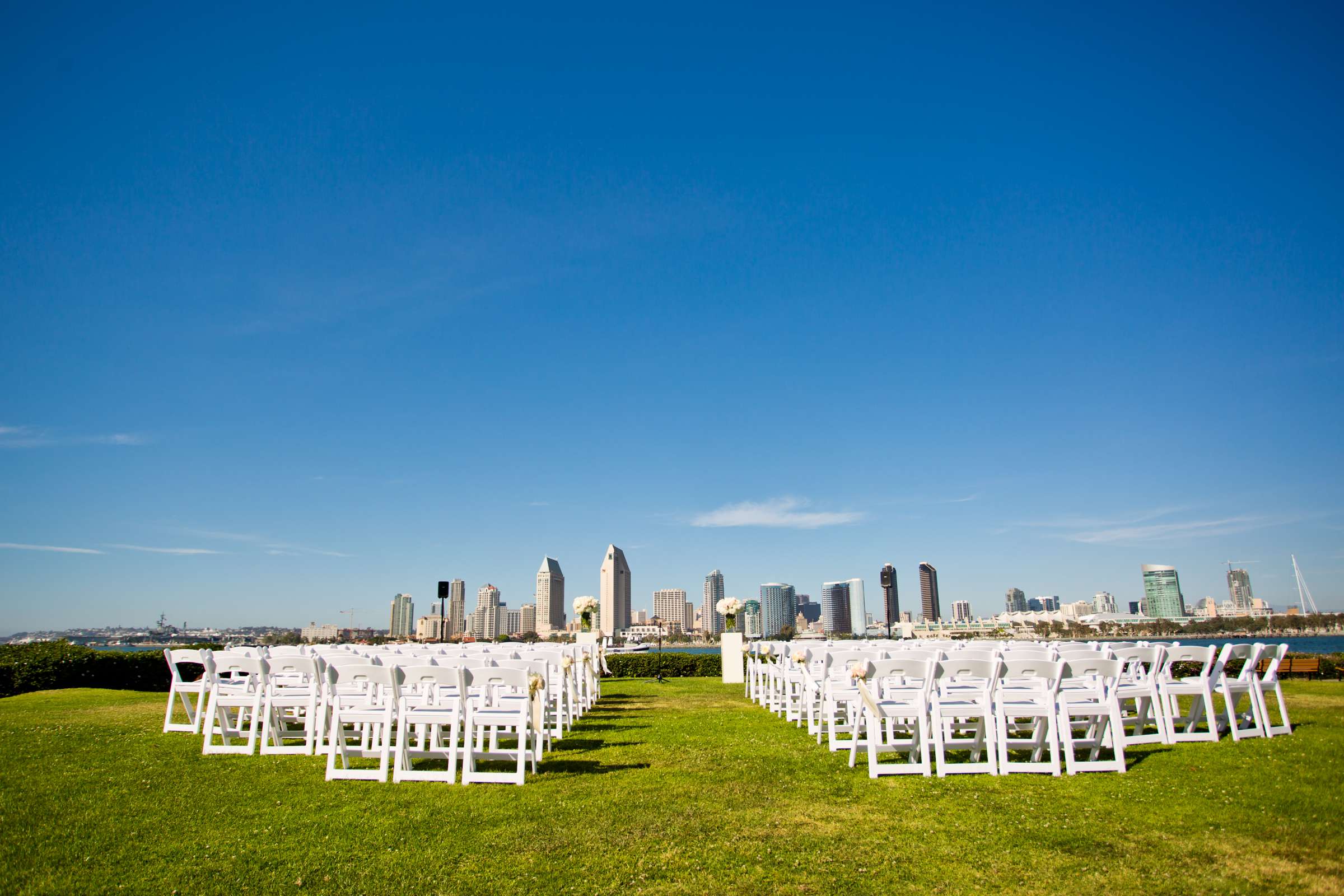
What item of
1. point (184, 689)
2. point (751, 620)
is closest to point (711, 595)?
point (751, 620)

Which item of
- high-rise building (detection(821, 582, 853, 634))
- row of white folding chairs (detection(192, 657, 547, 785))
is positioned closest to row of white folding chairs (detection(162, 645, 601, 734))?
row of white folding chairs (detection(192, 657, 547, 785))

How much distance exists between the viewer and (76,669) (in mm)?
18094

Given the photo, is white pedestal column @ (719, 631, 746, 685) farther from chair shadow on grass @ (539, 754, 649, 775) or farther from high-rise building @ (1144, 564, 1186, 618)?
high-rise building @ (1144, 564, 1186, 618)

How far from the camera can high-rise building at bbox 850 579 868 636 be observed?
120250 millimetres

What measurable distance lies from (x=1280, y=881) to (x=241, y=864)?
5.81 meters

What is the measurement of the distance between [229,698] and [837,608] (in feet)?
478

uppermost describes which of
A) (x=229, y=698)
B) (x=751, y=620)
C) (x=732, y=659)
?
(x=751, y=620)

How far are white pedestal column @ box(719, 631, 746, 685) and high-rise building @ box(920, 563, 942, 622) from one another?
166 feet

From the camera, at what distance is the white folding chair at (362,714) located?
279 inches

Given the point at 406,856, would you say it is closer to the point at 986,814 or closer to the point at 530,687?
the point at 530,687

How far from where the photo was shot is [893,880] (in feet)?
14.5

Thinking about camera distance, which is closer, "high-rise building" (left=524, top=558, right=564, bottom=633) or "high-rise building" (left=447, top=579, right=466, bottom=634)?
"high-rise building" (left=447, top=579, right=466, bottom=634)

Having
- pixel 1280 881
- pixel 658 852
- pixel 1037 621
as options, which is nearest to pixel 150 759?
pixel 658 852

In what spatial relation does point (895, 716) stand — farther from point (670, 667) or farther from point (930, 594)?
point (930, 594)
